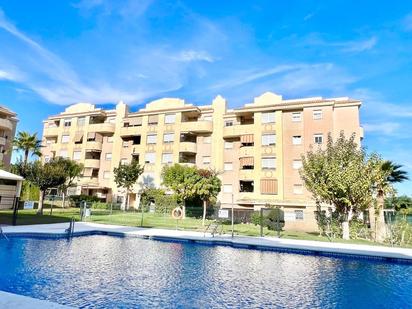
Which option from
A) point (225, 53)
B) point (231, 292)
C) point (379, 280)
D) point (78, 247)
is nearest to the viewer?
point (231, 292)

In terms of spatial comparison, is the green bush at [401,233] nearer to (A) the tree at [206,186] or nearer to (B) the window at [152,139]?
(A) the tree at [206,186]

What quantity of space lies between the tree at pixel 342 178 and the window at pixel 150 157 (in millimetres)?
25460

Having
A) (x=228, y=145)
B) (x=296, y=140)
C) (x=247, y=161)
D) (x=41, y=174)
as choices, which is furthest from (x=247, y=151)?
(x=41, y=174)

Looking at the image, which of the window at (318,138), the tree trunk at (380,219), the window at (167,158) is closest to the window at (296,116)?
the window at (318,138)

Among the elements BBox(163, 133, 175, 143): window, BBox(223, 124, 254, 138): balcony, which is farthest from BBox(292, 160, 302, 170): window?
BBox(163, 133, 175, 143): window

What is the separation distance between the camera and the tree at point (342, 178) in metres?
19.5

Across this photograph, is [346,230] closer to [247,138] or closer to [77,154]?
[247,138]

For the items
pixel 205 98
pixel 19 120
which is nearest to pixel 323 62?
pixel 205 98

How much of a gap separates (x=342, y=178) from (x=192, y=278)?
1375cm

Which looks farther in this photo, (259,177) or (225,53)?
(259,177)

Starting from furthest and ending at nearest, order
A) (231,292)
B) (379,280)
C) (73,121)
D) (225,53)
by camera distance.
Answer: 1. (73,121)
2. (225,53)
3. (379,280)
4. (231,292)

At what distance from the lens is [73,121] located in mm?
48000

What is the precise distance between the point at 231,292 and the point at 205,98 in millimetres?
37559

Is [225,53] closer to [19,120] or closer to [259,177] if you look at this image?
[259,177]
